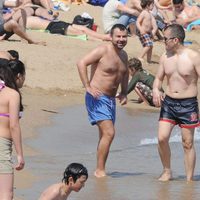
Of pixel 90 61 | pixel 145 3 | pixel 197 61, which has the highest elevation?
pixel 197 61

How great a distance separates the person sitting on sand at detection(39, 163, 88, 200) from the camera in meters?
6.93

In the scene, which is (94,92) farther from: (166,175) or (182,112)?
(166,175)

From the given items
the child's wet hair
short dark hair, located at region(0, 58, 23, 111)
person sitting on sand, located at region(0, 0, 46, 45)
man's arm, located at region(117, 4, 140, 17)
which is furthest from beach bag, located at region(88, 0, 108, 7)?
short dark hair, located at region(0, 58, 23, 111)

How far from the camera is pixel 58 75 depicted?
51.8 ft

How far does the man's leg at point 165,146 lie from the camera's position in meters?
9.28

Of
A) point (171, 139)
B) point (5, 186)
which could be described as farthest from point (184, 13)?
point (5, 186)

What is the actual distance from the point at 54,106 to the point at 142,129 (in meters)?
1.67

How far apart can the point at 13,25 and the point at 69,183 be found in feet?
A: 30.0

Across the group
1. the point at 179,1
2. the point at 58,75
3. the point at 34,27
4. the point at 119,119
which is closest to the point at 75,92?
the point at 58,75

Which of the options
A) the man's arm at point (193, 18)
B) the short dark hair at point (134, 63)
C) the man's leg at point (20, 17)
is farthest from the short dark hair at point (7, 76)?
the man's arm at point (193, 18)

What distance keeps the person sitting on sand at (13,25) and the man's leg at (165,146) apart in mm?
6948

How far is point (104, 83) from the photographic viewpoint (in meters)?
9.55

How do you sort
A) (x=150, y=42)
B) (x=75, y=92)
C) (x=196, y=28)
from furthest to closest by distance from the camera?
1. (x=196, y=28)
2. (x=150, y=42)
3. (x=75, y=92)

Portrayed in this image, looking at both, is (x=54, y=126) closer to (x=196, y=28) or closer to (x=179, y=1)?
(x=179, y=1)
